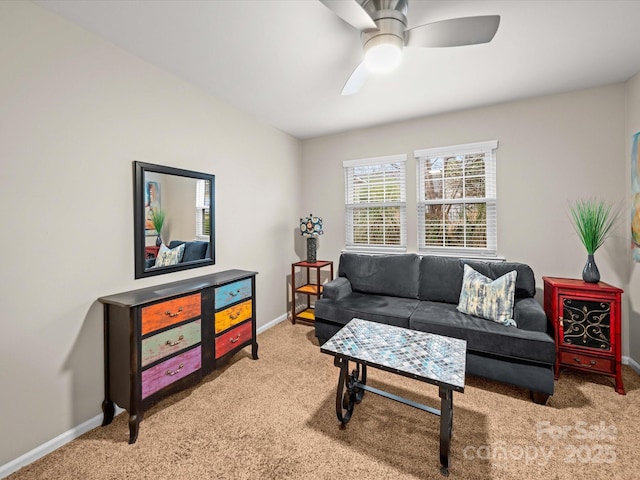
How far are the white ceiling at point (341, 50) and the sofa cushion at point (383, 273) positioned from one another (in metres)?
1.78

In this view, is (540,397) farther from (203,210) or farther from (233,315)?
(203,210)

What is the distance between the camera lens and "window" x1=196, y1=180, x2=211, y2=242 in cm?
270

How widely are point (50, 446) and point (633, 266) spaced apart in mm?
4714

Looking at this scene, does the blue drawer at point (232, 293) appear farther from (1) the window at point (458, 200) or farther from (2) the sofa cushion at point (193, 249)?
(1) the window at point (458, 200)

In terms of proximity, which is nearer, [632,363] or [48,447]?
[48,447]

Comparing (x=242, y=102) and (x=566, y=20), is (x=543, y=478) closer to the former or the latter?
(x=566, y=20)

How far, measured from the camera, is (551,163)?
2.89 metres

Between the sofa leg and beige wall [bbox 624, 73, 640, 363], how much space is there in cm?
128

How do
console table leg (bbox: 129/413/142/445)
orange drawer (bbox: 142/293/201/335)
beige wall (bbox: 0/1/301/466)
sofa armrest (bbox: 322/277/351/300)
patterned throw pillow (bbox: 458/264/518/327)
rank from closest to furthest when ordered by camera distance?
beige wall (bbox: 0/1/301/466) < console table leg (bbox: 129/413/142/445) < orange drawer (bbox: 142/293/201/335) < patterned throw pillow (bbox: 458/264/518/327) < sofa armrest (bbox: 322/277/351/300)

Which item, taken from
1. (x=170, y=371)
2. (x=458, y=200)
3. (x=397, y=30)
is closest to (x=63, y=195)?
(x=170, y=371)

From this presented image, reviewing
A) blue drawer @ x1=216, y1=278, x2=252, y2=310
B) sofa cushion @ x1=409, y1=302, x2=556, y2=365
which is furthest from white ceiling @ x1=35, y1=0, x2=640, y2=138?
sofa cushion @ x1=409, y1=302, x2=556, y2=365

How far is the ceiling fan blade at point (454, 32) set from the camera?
57.8 inches

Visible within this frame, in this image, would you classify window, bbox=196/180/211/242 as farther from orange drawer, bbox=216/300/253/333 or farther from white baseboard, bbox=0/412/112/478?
white baseboard, bbox=0/412/112/478

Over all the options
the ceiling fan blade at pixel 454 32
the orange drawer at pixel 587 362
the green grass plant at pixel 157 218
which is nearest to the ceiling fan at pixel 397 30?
the ceiling fan blade at pixel 454 32
